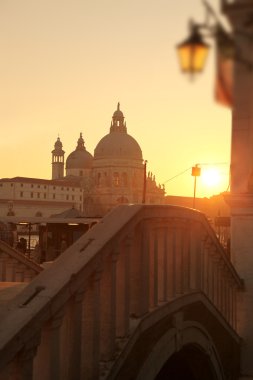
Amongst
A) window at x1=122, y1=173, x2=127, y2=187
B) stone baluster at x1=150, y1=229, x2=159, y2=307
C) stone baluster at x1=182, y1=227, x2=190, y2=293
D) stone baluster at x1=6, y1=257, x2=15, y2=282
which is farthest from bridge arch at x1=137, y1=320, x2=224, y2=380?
window at x1=122, y1=173, x2=127, y2=187

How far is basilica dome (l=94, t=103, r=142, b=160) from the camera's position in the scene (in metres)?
112

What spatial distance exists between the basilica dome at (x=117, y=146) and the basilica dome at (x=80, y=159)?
59.7 ft

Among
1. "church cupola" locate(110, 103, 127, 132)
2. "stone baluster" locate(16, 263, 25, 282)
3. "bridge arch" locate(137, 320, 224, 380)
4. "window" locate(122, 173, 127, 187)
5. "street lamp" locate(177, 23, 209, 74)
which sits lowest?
"bridge arch" locate(137, 320, 224, 380)

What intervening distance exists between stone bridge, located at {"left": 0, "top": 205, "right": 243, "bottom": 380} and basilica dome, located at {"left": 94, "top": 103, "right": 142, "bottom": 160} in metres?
102

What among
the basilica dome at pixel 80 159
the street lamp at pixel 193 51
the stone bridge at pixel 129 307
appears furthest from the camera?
the basilica dome at pixel 80 159

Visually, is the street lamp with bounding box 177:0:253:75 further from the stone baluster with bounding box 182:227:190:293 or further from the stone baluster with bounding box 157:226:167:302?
the stone baluster with bounding box 182:227:190:293

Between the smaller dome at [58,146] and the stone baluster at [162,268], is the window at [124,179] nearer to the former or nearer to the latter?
the smaller dome at [58,146]

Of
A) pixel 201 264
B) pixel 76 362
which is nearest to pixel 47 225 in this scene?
pixel 201 264

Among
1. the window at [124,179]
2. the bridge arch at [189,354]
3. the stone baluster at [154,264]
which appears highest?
the window at [124,179]

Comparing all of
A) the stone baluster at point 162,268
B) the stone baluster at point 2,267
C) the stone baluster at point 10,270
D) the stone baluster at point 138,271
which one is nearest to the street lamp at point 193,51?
the stone baluster at point 138,271

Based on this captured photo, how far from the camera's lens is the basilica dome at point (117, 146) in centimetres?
11156

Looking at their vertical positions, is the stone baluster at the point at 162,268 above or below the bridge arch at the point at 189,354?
above

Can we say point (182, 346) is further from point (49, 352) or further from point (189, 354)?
point (49, 352)

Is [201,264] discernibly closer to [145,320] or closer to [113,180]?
[145,320]
